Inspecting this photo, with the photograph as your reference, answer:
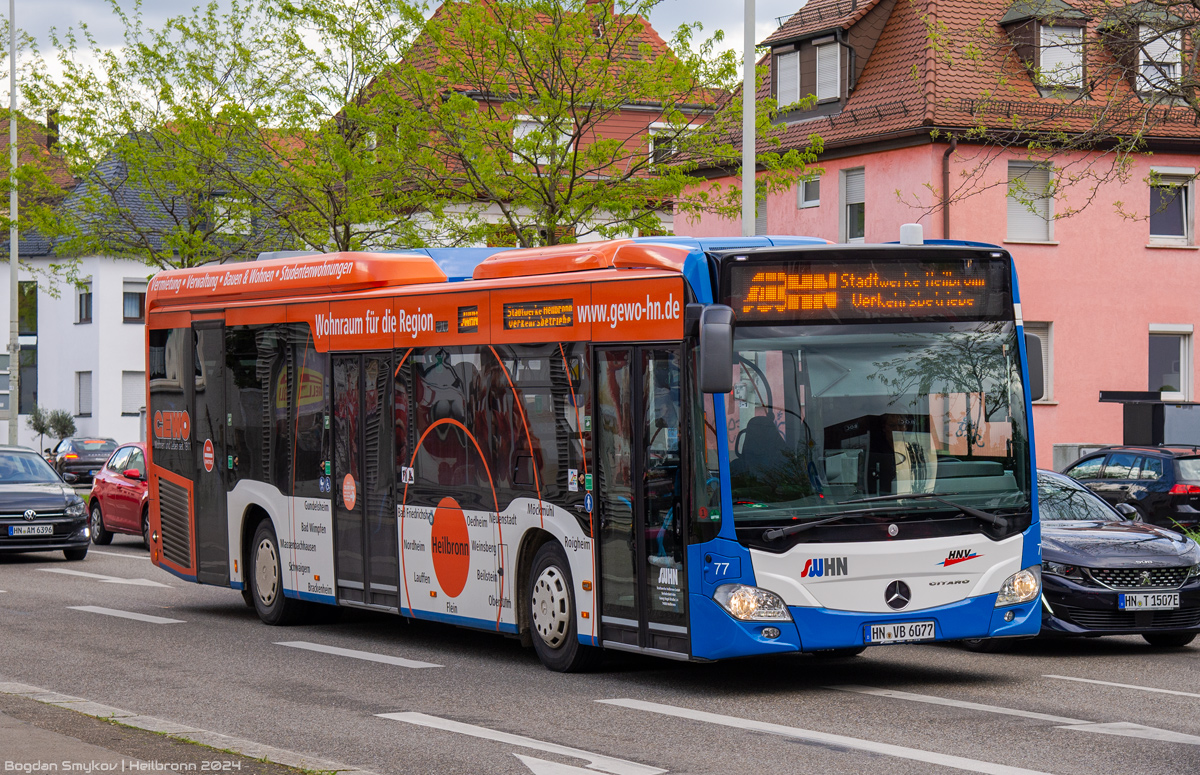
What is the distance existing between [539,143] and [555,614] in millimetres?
15283

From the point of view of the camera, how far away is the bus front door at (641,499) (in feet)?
34.2

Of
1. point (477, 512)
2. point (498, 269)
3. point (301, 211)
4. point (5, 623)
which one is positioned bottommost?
point (5, 623)

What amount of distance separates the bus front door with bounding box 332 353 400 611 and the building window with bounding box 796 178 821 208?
26.5m

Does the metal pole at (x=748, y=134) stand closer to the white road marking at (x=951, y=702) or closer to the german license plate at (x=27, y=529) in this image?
the german license plate at (x=27, y=529)

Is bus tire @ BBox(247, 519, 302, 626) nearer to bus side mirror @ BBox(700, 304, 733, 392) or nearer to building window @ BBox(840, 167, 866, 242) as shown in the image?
bus side mirror @ BBox(700, 304, 733, 392)

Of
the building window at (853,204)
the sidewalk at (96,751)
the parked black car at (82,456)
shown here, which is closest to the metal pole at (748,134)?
the sidewalk at (96,751)

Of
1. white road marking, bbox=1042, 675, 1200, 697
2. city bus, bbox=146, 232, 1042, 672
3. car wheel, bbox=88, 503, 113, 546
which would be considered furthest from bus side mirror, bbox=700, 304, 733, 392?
car wheel, bbox=88, 503, 113, 546

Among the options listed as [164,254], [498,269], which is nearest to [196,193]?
[164,254]

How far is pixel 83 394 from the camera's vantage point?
63.3 meters

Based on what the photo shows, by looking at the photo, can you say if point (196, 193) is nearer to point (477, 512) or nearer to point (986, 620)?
point (477, 512)

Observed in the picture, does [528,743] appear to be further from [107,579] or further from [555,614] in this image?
[107,579]

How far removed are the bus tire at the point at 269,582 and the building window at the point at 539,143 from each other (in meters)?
11.7

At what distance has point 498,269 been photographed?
12539 mm

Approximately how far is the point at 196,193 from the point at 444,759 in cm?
2815
